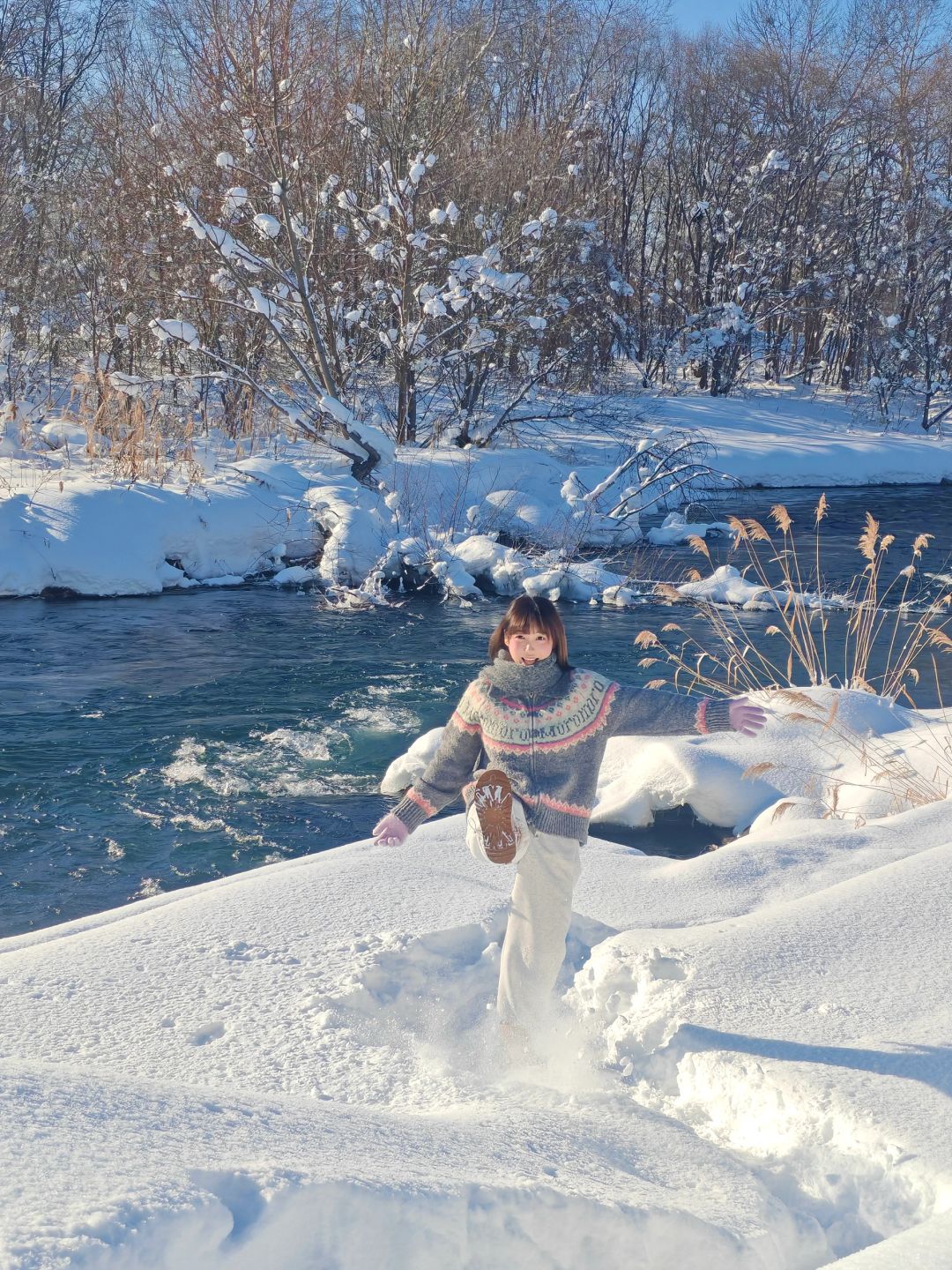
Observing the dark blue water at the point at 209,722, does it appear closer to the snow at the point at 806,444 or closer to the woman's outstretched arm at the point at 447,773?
the woman's outstretched arm at the point at 447,773

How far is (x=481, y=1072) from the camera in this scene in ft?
10.2

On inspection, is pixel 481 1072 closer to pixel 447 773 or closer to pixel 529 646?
pixel 447 773

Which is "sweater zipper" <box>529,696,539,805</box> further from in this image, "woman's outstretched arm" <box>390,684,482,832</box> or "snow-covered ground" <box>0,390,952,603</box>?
"snow-covered ground" <box>0,390,952,603</box>

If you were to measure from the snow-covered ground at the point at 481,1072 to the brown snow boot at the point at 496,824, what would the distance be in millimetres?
532

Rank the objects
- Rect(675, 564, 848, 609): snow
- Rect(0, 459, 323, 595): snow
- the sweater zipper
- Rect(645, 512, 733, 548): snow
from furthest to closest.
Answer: Rect(645, 512, 733, 548): snow < Rect(0, 459, 323, 595): snow < Rect(675, 564, 848, 609): snow < the sweater zipper

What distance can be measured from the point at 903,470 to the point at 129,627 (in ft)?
46.3

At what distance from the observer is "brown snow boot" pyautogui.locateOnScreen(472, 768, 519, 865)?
311cm

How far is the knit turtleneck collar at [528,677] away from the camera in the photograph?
3199mm

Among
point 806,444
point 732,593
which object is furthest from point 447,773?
point 806,444

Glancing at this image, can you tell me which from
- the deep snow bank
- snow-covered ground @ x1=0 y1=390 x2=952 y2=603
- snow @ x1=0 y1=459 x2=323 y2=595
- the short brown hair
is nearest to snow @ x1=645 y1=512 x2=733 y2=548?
snow-covered ground @ x1=0 y1=390 x2=952 y2=603

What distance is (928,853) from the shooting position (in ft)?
12.5

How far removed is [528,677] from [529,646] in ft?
0.34

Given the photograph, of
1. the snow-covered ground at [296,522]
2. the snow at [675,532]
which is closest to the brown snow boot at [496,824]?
the snow-covered ground at [296,522]

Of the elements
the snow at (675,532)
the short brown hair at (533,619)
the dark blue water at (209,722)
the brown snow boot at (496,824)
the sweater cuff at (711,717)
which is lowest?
the dark blue water at (209,722)
